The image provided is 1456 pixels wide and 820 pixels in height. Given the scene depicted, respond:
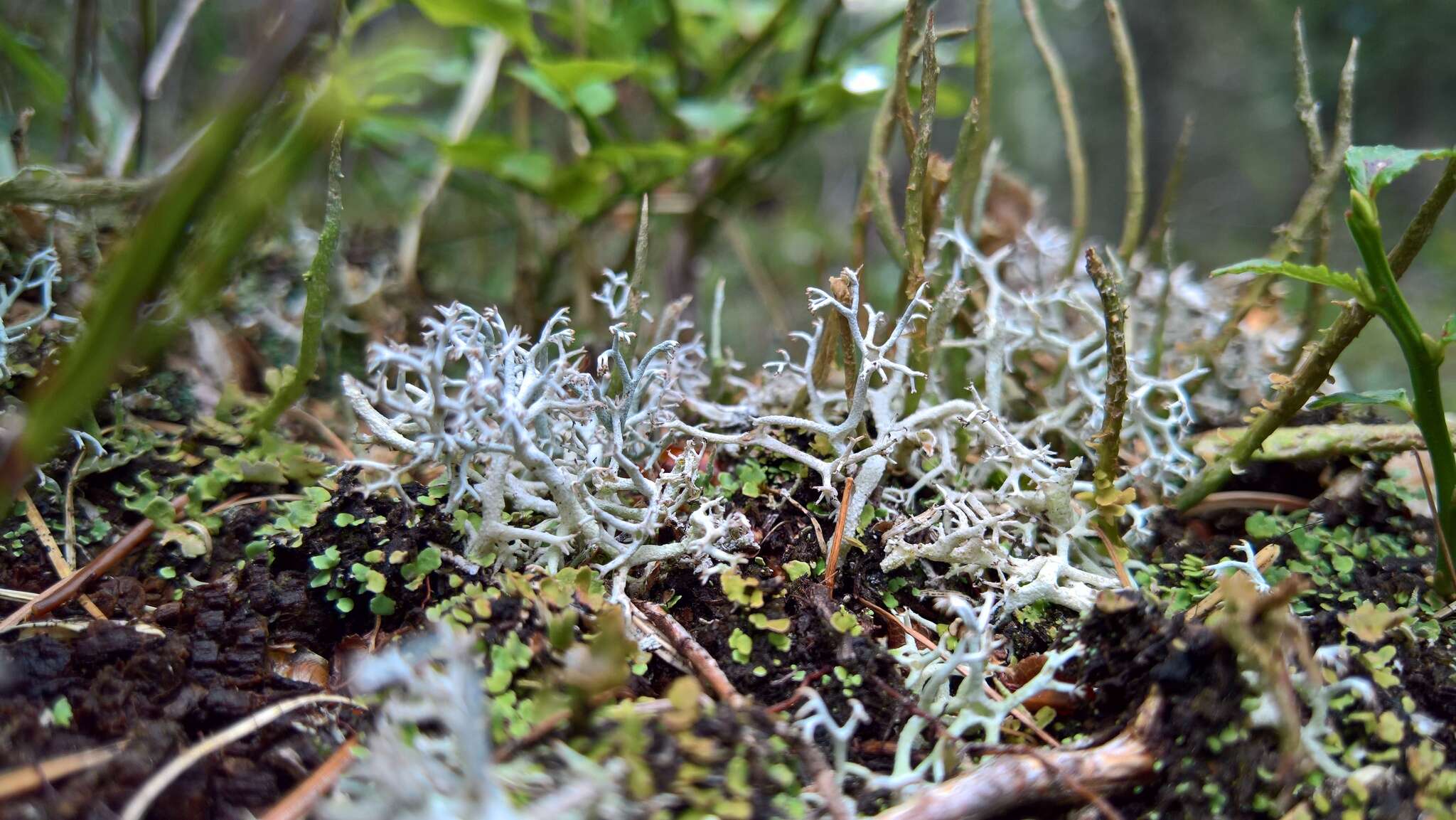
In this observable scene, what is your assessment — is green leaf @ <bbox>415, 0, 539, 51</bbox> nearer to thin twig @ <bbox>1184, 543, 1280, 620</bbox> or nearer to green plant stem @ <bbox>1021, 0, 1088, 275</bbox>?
green plant stem @ <bbox>1021, 0, 1088, 275</bbox>

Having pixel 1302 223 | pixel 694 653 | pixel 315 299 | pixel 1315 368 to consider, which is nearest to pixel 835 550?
pixel 694 653

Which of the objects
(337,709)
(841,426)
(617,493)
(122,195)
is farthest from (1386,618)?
(122,195)

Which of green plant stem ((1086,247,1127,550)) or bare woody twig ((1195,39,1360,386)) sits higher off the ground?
bare woody twig ((1195,39,1360,386))

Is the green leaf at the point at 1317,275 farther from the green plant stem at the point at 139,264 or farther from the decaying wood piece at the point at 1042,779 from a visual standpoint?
the green plant stem at the point at 139,264

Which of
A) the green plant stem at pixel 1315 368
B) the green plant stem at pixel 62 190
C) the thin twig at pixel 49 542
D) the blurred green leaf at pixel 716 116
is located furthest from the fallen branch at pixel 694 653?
the blurred green leaf at pixel 716 116

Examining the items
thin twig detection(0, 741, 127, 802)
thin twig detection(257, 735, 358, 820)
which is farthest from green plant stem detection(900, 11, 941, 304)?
thin twig detection(0, 741, 127, 802)
